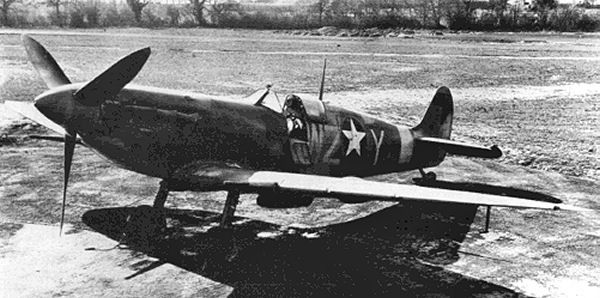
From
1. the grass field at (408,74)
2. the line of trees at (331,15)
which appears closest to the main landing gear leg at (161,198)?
the grass field at (408,74)

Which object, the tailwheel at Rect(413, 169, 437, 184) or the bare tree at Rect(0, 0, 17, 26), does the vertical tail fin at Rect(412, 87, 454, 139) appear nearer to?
the tailwheel at Rect(413, 169, 437, 184)

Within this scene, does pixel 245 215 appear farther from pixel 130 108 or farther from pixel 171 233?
pixel 130 108

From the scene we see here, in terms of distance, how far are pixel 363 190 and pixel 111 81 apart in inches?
118

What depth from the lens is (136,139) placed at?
727 cm

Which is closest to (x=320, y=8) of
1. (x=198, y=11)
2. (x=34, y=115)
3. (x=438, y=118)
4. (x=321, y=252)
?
(x=198, y=11)

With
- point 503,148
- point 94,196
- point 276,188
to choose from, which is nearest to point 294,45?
point 503,148

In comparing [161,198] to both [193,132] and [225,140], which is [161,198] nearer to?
[193,132]

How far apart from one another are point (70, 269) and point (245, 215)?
9.08 feet

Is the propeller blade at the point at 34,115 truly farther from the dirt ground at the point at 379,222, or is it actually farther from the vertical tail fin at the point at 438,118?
the vertical tail fin at the point at 438,118

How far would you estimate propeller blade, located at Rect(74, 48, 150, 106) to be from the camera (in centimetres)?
675

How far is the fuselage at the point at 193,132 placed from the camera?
279 inches

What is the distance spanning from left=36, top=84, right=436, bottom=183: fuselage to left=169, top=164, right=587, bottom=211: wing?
0.32 metres

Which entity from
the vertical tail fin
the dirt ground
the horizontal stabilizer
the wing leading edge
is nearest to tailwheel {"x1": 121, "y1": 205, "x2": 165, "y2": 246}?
the dirt ground

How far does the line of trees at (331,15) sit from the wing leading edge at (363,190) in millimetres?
48276
